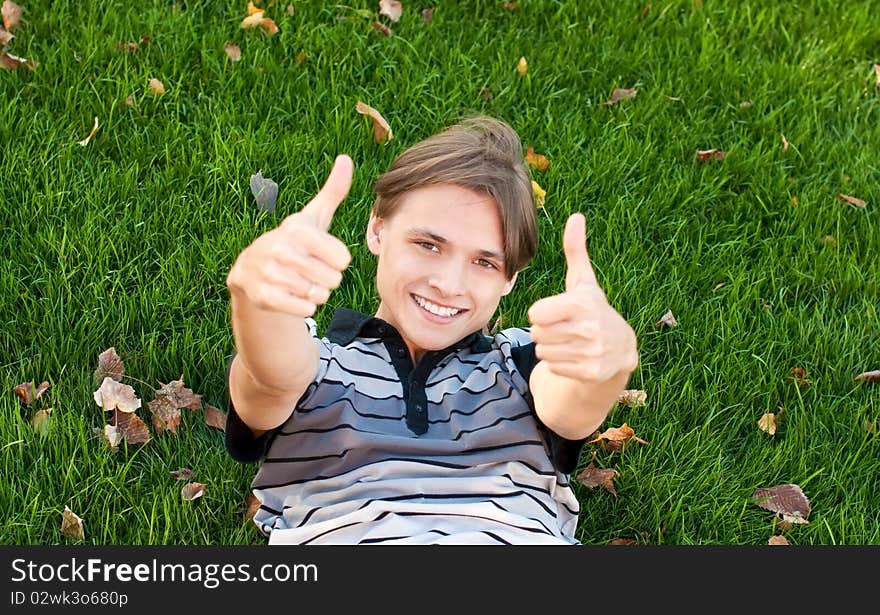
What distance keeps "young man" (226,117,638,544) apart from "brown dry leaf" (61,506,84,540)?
488 millimetres

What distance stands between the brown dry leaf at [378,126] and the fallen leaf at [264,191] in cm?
53

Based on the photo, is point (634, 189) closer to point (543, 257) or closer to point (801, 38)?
point (543, 257)

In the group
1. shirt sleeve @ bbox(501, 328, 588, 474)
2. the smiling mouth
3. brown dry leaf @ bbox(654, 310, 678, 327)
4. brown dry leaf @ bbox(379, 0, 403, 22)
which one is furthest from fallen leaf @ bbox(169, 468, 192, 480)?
brown dry leaf @ bbox(379, 0, 403, 22)

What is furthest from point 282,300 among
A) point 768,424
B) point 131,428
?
point 768,424

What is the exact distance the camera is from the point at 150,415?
3.25 meters

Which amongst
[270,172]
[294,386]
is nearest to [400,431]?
[294,386]

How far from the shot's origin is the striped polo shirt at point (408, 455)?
8.42ft

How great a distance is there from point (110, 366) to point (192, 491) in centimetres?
53

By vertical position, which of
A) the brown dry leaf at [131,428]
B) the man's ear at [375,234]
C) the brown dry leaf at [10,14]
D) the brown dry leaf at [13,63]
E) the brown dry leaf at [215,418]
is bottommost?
the brown dry leaf at [215,418]

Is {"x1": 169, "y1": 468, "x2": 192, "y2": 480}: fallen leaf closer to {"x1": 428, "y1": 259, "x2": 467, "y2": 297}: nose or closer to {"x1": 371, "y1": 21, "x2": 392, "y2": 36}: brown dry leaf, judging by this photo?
{"x1": 428, "y1": 259, "x2": 467, "y2": 297}: nose

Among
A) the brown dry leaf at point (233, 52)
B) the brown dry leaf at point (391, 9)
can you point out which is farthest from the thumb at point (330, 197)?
the brown dry leaf at point (391, 9)

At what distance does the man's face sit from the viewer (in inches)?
107

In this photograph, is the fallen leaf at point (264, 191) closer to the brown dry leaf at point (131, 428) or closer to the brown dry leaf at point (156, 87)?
the brown dry leaf at point (156, 87)

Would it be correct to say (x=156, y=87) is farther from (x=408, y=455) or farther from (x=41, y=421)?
(x=408, y=455)
